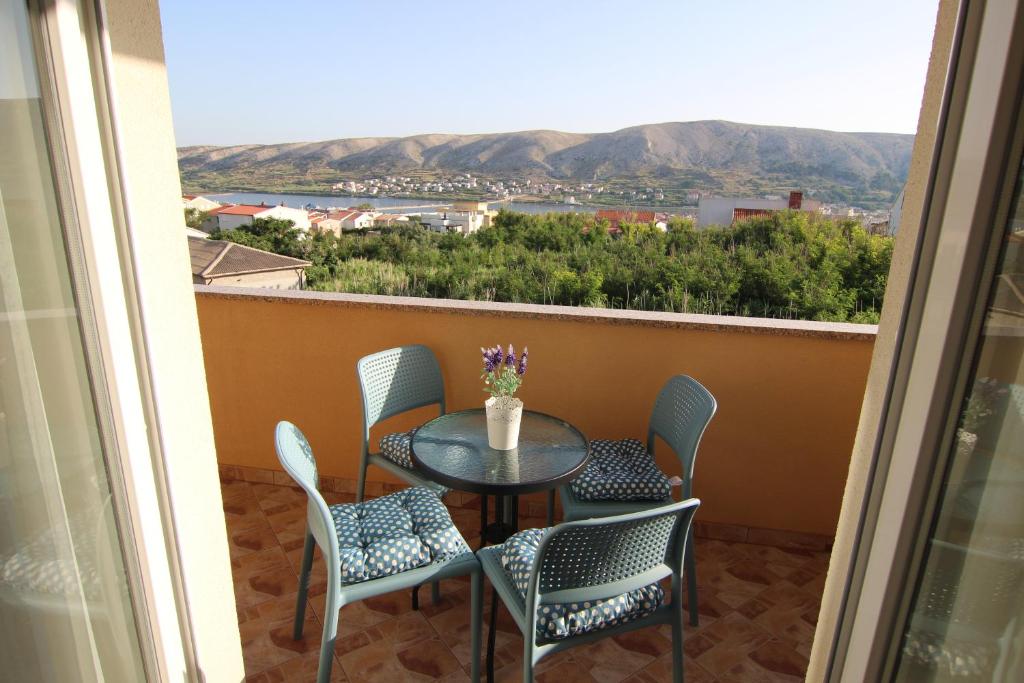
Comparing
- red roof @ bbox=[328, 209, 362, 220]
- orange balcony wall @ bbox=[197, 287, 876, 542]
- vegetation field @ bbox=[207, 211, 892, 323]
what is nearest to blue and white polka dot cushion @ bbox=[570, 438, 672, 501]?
orange balcony wall @ bbox=[197, 287, 876, 542]

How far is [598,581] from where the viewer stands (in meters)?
1.61

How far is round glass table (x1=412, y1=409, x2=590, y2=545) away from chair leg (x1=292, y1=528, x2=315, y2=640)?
0.49m

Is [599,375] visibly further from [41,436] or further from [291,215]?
[291,215]

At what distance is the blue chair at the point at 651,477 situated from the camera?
2.25 meters

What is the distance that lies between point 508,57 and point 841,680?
8661 mm

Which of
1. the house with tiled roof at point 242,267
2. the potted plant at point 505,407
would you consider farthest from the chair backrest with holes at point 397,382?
the house with tiled roof at point 242,267

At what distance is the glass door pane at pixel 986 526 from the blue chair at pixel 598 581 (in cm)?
71

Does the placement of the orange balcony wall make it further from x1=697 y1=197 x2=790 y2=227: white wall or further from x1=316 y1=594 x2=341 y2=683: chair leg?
x1=697 y1=197 x2=790 y2=227: white wall

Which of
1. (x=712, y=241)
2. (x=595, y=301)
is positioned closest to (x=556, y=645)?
(x=595, y=301)

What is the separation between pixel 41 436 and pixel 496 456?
144cm

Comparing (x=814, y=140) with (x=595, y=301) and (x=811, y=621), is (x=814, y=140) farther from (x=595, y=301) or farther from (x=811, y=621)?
(x=811, y=621)

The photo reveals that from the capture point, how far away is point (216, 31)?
23.5 ft

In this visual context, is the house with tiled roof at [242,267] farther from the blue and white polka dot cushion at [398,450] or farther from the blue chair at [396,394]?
the blue and white polka dot cushion at [398,450]

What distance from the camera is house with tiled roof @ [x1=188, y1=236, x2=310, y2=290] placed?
4.29 meters
